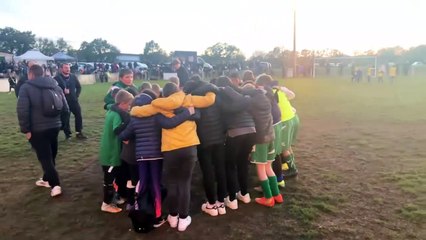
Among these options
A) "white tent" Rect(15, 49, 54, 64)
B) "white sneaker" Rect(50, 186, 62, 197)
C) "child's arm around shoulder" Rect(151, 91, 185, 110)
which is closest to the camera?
"child's arm around shoulder" Rect(151, 91, 185, 110)

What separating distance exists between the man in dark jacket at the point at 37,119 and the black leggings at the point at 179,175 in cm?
213

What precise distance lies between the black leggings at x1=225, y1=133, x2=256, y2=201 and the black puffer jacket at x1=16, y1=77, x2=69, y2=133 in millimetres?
2652

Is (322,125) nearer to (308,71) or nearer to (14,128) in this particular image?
(14,128)

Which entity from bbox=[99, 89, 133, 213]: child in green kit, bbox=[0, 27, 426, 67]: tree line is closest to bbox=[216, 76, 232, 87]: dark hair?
bbox=[99, 89, 133, 213]: child in green kit

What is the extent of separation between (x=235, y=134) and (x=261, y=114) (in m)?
0.45

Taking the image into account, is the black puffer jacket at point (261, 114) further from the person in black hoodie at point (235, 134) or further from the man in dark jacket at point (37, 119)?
the man in dark jacket at point (37, 119)

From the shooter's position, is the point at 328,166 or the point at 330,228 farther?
the point at 328,166

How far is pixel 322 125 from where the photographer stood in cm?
1183

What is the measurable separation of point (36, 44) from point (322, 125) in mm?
95200

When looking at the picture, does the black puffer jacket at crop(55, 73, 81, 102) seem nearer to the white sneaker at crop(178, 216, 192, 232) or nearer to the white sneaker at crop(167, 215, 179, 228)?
the white sneaker at crop(167, 215, 179, 228)

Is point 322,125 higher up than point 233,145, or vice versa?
point 233,145

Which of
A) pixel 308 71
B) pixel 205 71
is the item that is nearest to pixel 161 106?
pixel 205 71

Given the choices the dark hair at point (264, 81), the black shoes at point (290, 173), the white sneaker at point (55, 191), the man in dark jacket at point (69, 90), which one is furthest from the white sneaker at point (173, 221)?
the man in dark jacket at point (69, 90)

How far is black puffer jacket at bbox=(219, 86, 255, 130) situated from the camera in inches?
191
